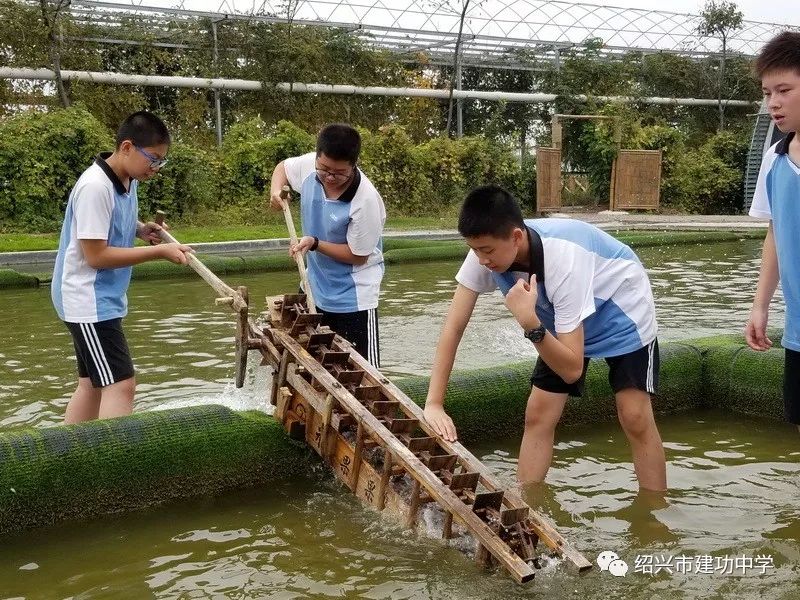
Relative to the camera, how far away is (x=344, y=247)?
4629mm

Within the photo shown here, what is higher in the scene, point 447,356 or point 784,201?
point 784,201

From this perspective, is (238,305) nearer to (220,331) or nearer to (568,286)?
(568,286)

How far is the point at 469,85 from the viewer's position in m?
28.8

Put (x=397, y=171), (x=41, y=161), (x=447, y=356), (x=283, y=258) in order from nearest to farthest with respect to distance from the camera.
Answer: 1. (x=447, y=356)
2. (x=283, y=258)
3. (x=41, y=161)
4. (x=397, y=171)

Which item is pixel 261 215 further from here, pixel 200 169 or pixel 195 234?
pixel 195 234

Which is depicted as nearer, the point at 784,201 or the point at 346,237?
the point at 784,201

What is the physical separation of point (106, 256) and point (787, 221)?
2891mm

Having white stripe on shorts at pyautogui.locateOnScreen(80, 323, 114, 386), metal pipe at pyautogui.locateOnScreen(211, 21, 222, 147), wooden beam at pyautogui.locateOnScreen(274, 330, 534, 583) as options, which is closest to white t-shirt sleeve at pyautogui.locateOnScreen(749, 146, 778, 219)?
wooden beam at pyautogui.locateOnScreen(274, 330, 534, 583)

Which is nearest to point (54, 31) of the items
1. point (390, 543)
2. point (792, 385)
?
point (390, 543)

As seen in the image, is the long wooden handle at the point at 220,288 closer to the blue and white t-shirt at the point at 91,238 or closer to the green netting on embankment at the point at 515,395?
the blue and white t-shirt at the point at 91,238

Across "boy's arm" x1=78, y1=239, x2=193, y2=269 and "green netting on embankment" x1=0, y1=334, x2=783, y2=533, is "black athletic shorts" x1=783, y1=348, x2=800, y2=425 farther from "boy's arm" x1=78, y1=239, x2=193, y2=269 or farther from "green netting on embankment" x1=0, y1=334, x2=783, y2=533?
"boy's arm" x1=78, y1=239, x2=193, y2=269

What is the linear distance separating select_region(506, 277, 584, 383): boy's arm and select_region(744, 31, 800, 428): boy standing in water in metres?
0.68

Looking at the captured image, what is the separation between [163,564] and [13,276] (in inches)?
329

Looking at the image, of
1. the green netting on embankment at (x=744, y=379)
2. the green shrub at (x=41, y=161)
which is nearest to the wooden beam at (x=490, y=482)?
the green netting on embankment at (x=744, y=379)
